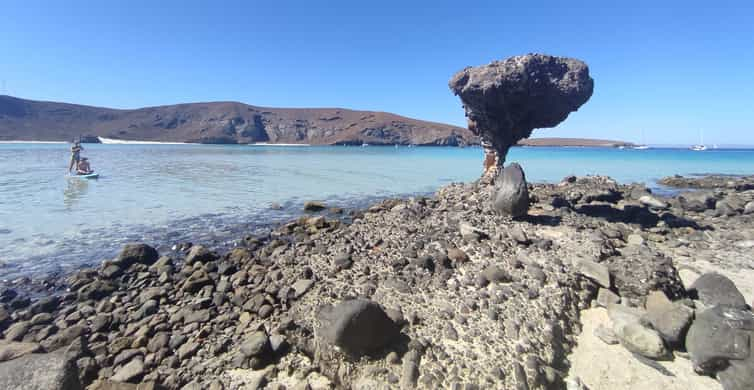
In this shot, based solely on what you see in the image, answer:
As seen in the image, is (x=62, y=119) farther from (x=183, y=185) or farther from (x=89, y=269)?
(x=89, y=269)

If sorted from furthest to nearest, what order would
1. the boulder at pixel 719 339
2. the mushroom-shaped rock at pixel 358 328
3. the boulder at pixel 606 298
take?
1. the boulder at pixel 606 298
2. the mushroom-shaped rock at pixel 358 328
3. the boulder at pixel 719 339

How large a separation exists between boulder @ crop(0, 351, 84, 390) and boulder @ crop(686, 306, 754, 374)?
263 inches

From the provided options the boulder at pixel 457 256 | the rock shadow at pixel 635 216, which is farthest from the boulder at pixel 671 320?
the rock shadow at pixel 635 216

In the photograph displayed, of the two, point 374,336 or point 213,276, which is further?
point 213,276

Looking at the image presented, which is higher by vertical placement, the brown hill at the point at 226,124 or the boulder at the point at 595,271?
the brown hill at the point at 226,124

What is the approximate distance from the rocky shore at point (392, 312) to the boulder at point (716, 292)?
20 millimetres

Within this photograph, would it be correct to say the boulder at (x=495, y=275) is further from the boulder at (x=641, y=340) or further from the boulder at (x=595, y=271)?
the boulder at (x=641, y=340)

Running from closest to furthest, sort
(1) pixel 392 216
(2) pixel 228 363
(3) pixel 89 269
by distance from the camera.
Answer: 1. (2) pixel 228 363
2. (3) pixel 89 269
3. (1) pixel 392 216

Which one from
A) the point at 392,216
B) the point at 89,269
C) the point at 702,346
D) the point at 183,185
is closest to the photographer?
the point at 702,346

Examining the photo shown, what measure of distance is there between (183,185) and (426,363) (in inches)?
766

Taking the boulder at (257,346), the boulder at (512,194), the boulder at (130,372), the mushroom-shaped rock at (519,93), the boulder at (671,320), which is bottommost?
the boulder at (130,372)

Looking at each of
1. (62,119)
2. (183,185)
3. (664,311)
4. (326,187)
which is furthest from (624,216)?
(62,119)

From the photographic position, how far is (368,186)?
65.0 ft

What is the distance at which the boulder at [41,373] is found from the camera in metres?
2.90
